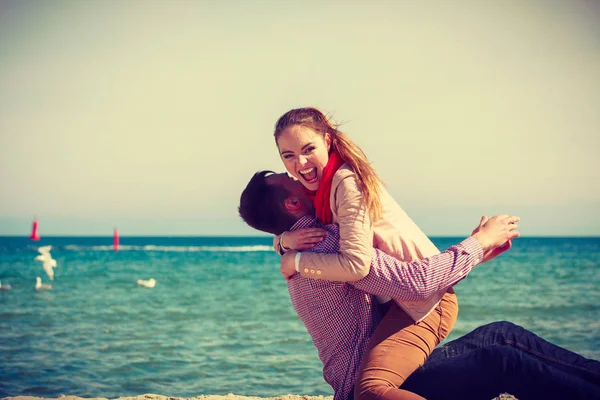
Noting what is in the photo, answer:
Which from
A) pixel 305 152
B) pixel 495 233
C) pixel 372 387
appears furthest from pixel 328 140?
pixel 372 387

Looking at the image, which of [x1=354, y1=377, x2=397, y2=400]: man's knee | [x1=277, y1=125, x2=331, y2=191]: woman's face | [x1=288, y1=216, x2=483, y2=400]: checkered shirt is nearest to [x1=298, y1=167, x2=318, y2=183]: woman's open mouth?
[x1=277, y1=125, x2=331, y2=191]: woman's face

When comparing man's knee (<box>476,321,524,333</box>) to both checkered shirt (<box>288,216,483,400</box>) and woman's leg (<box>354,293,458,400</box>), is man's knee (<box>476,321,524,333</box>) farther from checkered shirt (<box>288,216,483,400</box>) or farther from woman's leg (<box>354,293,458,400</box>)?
checkered shirt (<box>288,216,483,400</box>)

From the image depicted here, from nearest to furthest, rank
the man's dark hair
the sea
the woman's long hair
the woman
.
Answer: the woman < the woman's long hair < the man's dark hair < the sea

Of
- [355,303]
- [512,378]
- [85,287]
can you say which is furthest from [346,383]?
[85,287]

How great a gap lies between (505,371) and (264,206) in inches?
53.0

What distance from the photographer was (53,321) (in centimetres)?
1219

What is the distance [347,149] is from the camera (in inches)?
123

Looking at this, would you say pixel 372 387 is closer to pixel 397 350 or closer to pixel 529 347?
pixel 397 350

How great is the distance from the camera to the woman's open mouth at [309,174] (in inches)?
127

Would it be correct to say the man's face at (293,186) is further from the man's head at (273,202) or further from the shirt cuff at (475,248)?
the shirt cuff at (475,248)

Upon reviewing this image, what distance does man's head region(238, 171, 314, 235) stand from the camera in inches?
124

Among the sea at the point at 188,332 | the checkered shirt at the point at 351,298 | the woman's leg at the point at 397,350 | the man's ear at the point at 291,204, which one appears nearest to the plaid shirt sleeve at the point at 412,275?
the checkered shirt at the point at 351,298

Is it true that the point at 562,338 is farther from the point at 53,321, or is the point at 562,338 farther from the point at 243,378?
the point at 53,321

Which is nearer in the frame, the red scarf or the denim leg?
the denim leg
